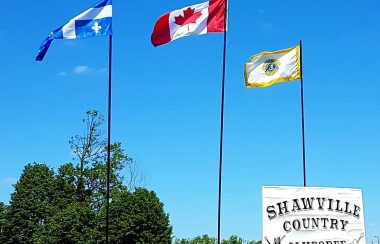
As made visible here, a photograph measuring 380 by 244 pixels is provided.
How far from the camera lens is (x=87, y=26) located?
2506 cm

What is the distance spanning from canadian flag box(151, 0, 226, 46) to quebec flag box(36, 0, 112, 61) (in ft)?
8.33

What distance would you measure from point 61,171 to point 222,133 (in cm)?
4002

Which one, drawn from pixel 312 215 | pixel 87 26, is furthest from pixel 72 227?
pixel 312 215

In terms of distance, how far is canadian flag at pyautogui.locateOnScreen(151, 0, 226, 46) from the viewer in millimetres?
24000

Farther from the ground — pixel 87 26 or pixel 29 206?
pixel 87 26

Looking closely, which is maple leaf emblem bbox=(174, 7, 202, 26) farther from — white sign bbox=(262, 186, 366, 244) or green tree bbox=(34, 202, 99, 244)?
green tree bbox=(34, 202, 99, 244)

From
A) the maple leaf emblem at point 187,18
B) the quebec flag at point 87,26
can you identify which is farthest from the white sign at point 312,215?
the quebec flag at point 87,26

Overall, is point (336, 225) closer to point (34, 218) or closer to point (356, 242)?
point (356, 242)

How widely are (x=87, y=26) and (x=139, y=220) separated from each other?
1027 inches

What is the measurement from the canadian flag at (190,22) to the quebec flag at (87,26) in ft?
8.33

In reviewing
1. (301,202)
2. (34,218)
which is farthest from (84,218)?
(301,202)

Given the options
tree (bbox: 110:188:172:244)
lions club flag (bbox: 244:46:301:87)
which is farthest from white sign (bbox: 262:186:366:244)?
tree (bbox: 110:188:172:244)

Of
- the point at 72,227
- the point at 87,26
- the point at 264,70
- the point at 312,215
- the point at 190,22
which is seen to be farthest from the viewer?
the point at 72,227

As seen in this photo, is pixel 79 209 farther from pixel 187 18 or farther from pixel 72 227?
pixel 187 18
